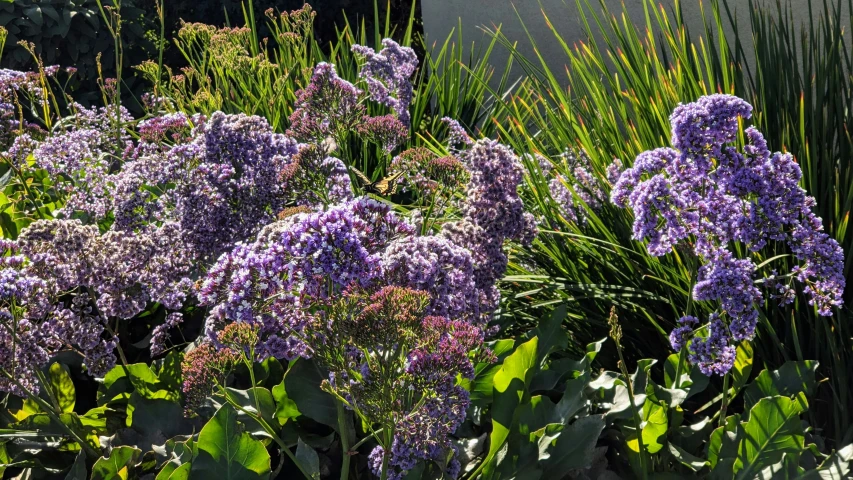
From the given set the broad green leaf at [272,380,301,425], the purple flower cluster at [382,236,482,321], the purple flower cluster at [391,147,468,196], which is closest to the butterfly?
the purple flower cluster at [391,147,468,196]

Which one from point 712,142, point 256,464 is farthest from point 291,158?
point 712,142

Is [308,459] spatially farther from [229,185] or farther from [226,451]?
[229,185]

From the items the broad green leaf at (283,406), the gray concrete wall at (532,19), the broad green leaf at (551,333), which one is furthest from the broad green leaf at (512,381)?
the gray concrete wall at (532,19)

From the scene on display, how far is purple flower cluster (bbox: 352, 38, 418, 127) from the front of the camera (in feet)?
12.6

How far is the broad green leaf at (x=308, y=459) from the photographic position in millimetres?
2295

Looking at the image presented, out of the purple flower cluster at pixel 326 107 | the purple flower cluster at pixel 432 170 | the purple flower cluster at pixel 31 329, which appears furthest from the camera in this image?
the purple flower cluster at pixel 326 107

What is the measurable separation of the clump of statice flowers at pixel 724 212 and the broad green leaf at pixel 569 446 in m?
0.33

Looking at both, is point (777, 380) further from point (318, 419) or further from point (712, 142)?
point (318, 419)

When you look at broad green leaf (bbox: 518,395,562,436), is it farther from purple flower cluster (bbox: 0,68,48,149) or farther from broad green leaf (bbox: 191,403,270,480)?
purple flower cluster (bbox: 0,68,48,149)

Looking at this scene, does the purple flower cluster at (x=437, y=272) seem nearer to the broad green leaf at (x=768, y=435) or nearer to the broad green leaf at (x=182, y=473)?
the broad green leaf at (x=182, y=473)

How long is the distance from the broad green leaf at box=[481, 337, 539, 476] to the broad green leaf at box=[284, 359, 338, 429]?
48 cm

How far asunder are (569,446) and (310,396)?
29.7 inches

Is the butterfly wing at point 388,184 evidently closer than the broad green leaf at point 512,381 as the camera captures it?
No

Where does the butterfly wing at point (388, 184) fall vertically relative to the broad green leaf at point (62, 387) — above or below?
above
